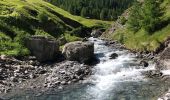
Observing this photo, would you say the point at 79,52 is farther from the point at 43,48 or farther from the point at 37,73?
the point at 37,73

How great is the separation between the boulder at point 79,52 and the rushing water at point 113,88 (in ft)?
16.4

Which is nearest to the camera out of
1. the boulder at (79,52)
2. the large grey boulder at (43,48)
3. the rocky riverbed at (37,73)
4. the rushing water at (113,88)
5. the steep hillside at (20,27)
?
the rushing water at (113,88)

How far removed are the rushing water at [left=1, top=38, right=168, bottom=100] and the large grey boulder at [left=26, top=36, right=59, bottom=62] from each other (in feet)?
40.7

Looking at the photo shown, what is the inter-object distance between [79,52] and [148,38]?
19770 mm

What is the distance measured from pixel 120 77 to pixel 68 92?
42.4 feet

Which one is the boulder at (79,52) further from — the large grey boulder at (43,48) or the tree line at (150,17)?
the tree line at (150,17)

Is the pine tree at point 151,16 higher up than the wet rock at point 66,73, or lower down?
higher up

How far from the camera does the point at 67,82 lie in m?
67.0

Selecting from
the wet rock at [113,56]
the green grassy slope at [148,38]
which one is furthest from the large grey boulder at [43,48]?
the green grassy slope at [148,38]

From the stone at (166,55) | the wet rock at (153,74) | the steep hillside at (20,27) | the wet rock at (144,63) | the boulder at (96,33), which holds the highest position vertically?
the steep hillside at (20,27)

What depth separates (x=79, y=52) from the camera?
83250 mm

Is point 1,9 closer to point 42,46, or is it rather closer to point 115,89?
point 42,46

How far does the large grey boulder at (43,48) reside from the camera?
3369 inches

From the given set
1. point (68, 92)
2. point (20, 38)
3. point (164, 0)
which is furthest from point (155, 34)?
point (68, 92)
